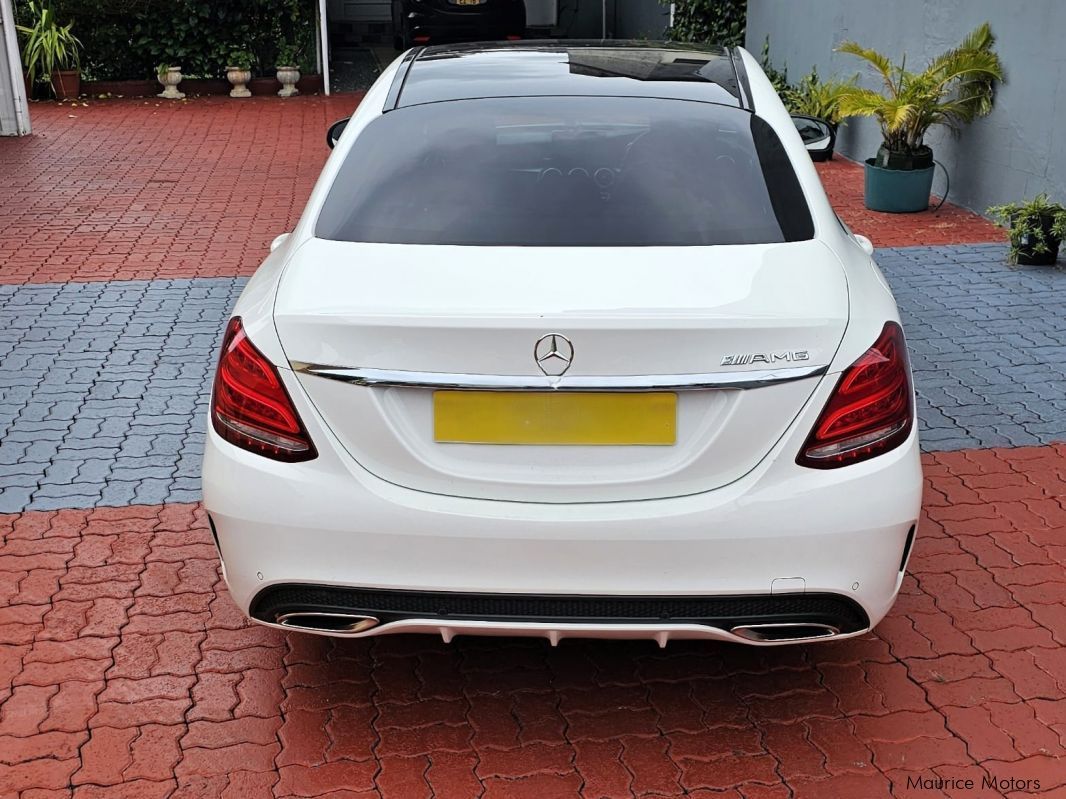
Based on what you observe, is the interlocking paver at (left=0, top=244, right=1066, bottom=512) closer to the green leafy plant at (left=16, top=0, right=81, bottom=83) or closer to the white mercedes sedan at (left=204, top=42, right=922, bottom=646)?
the white mercedes sedan at (left=204, top=42, right=922, bottom=646)

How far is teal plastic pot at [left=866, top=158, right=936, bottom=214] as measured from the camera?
9.29m

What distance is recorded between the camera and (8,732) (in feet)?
10.3

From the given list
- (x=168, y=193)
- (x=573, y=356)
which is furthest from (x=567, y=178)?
(x=168, y=193)

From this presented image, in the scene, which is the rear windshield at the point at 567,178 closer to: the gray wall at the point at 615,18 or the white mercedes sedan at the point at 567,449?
the white mercedes sedan at the point at 567,449

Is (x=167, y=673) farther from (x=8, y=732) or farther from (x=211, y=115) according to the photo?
(x=211, y=115)

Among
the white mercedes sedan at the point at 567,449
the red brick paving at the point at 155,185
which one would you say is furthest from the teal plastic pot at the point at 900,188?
the white mercedes sedan at the point at 567,449

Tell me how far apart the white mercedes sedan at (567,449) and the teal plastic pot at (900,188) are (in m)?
6.77

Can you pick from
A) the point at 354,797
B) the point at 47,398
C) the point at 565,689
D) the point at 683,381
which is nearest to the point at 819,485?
the point at 683,381

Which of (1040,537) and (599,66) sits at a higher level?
(599,66)

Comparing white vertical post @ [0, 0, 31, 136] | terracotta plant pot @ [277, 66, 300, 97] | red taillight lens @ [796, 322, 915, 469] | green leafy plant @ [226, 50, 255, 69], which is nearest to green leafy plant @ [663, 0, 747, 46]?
terracotta plant pot @ [277, 66, 300, 97]

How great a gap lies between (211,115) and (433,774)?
13.4 metres

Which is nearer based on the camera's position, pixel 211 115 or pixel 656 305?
pixel 656 305

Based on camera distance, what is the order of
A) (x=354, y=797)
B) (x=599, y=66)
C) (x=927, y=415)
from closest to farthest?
1. (x=354, y=797)
2. (x=599, y=66)
3. (x=927, y=415)

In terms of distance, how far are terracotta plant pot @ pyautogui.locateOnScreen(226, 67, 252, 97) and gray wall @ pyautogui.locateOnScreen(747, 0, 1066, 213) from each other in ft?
26.8
